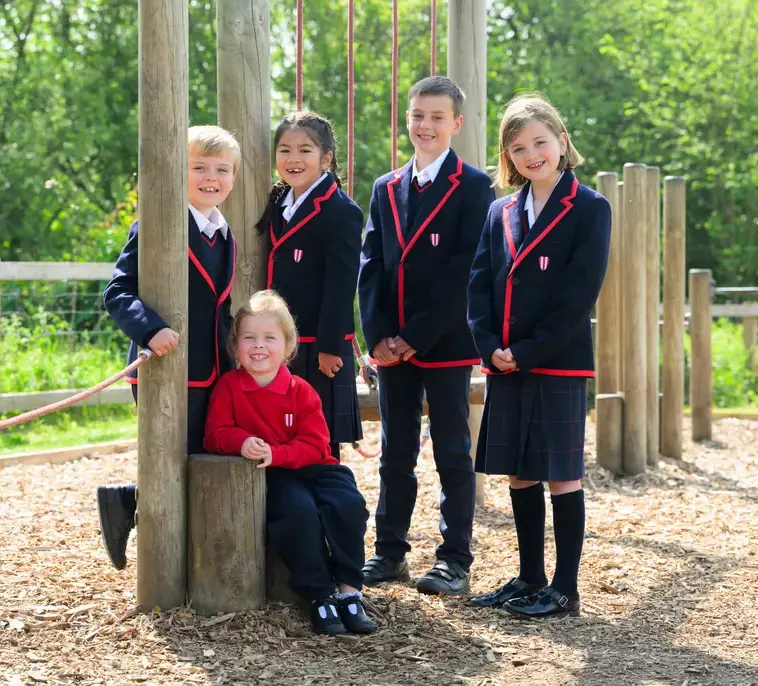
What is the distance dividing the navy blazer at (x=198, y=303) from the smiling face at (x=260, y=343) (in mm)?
141

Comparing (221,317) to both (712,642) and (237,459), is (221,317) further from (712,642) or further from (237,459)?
(712,642)

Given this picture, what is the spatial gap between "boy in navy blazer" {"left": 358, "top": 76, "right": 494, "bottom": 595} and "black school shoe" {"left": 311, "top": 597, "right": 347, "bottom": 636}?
613mm

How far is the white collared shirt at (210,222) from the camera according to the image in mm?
3756

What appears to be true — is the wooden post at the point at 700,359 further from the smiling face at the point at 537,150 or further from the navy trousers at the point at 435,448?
the smiling face at the point at 537,150

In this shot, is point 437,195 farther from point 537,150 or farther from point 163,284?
point 163,284

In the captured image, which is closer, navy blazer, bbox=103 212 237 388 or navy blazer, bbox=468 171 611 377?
navy blazer, bbox=103 212 237 388

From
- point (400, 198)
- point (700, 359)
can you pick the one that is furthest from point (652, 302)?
point (400, 198)

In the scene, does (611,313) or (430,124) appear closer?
(430,124)

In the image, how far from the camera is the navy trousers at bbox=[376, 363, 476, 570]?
4.18 meters

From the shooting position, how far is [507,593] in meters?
3.98

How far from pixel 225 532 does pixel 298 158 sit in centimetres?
133

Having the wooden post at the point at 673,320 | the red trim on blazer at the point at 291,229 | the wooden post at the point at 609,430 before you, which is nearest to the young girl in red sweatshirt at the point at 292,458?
the red trim on blazer at the point at 291,229

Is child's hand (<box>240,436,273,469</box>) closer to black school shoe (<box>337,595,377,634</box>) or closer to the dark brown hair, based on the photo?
black school shoe (<box>337,595,377,634</box>)

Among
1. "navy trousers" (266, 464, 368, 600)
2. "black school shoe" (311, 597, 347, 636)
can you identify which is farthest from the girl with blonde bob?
"black school shoe" (311, 597, 347, 636)
